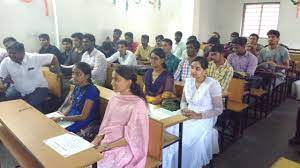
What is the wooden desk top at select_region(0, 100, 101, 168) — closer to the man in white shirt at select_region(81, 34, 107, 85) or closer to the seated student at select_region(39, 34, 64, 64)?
the man in white shirt at select_region(81, 34, 107, 85)

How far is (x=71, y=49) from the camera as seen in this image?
15.6 ft

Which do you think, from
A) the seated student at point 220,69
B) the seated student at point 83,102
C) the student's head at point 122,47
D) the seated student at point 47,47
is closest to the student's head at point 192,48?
the seated student at point 220,69

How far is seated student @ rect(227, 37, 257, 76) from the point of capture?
3.89m

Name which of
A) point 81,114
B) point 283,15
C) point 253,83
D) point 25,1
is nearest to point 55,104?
point 81,114

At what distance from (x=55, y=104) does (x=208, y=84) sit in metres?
2.11

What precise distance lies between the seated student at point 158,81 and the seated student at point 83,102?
724 millimetres

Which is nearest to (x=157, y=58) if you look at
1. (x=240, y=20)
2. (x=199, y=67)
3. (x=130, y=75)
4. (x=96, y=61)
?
(x=199, y=67)

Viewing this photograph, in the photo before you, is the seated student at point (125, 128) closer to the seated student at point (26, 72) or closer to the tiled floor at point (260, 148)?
the tiled floor at point (260, 148)

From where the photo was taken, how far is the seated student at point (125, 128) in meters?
1.67

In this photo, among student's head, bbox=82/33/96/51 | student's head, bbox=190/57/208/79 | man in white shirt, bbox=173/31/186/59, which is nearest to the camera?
student's head, bbox=190/57/208/79

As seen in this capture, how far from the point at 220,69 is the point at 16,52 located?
2259 millimetres

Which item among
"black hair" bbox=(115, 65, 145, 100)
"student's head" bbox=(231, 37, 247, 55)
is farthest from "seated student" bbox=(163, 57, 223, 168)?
"student's head" bbox=(231, 37, 247, 55)

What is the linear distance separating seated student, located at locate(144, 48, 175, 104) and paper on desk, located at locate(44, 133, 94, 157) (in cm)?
123

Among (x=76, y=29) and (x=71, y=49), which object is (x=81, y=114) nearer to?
(x=71, y=49)
